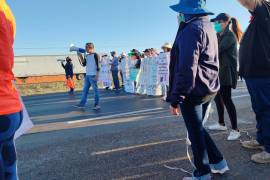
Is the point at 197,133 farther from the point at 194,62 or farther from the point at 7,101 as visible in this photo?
the point at 7,101

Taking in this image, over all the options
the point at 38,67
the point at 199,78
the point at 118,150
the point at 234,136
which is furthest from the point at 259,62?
the point at 38,67

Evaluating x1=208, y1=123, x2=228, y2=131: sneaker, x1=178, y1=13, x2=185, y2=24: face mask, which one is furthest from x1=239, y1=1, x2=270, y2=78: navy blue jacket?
x1=208, y1=123, x2=228, y2=131: sneaker

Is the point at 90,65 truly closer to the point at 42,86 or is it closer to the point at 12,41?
the point at 12,41

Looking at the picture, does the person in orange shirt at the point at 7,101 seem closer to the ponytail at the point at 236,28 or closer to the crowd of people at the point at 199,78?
the crowd of people at the point at 199,78

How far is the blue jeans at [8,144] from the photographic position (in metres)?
2.36

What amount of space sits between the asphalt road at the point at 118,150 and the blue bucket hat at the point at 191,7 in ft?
6.40

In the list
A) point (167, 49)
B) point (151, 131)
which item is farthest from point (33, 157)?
point (167, 49)

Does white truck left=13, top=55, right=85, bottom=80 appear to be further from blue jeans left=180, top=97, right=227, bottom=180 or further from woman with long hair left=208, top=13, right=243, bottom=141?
blue jeans left=180, top=97, right=227, bottom=180

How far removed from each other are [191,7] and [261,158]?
2.22 m

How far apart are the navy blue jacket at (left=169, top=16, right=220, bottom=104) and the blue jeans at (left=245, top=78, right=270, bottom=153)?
33.3 inches

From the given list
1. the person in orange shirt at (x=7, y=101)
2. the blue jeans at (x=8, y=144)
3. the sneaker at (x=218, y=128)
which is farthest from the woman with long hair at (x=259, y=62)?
the blue jeans at (x=8, y=144)

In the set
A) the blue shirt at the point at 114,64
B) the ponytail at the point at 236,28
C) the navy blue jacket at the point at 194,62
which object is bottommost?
the blue shirt at the point at 114,64

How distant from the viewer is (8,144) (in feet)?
8.05

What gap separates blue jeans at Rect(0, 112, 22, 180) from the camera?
2.36m
